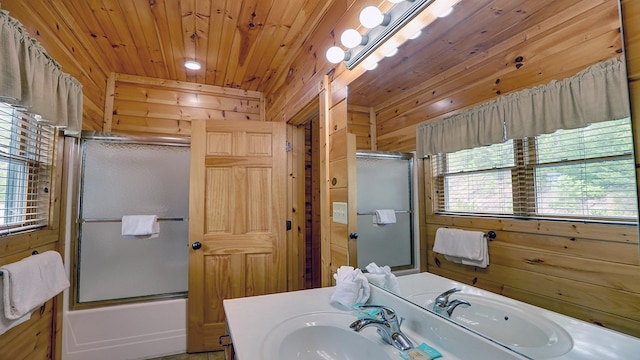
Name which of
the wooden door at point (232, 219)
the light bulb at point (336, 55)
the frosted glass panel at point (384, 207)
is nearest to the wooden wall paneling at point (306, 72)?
the light bulb at point (336, 55)

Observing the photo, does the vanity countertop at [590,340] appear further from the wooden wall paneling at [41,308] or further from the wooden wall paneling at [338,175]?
the wooden wall paneling at [41,308]

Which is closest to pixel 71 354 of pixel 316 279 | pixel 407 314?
pixel 316 279

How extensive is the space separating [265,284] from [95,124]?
202 centimetres

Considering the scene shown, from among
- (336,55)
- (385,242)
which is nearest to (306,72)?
(336,55)

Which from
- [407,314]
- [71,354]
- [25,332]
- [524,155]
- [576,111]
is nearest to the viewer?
[576,111]

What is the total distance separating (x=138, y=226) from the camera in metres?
2.24

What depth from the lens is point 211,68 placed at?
2.69 metres

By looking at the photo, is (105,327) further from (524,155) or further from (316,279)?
(524,155)

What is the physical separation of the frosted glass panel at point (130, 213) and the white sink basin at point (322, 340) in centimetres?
180

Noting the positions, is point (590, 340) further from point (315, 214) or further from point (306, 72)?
point (315, 214)

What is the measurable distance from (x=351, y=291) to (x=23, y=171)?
1.93 m

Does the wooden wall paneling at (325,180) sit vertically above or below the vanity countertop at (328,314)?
above

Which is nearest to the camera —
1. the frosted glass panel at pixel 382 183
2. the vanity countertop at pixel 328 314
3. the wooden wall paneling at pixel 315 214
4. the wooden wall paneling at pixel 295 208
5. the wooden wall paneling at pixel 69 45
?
the vanity countertop at pixel 328 314

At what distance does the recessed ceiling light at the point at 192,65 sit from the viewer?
2.57m
